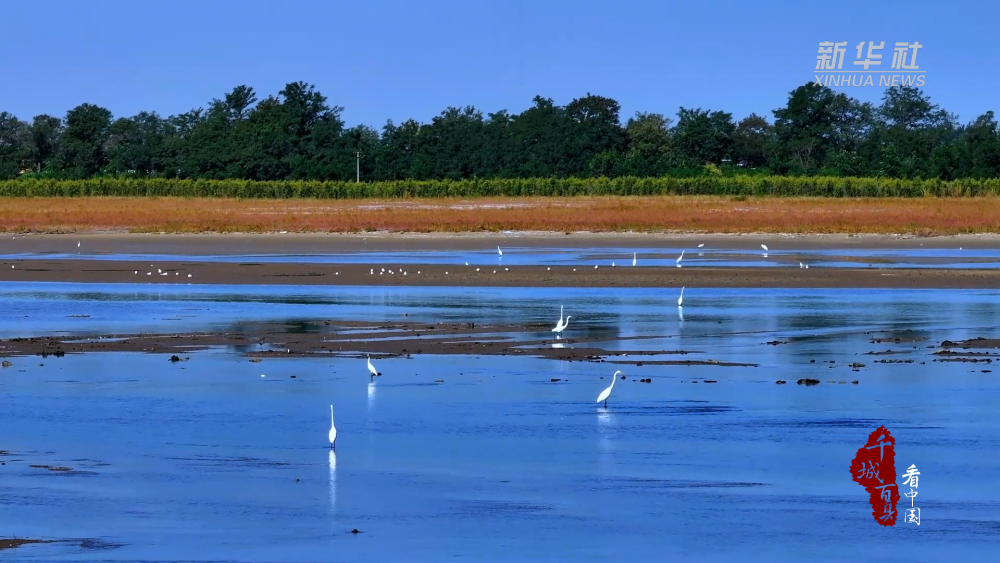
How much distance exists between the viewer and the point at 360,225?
55.3 meters

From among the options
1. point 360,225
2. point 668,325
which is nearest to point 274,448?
point 668,325

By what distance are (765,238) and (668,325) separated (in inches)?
1135

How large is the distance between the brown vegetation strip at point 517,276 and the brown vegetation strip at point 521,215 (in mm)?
19301

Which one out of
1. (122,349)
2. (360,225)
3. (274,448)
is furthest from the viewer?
(360,225)

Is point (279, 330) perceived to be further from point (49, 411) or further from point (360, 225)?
point (360, 225)

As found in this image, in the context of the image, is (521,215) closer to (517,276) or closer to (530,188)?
(530,188)

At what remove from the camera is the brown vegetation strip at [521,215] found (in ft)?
174

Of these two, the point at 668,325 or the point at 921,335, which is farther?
the point at 668,325

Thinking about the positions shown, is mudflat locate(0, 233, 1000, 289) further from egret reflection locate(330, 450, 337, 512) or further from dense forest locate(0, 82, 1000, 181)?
dense forest locate(0, 82, 1000, 181)

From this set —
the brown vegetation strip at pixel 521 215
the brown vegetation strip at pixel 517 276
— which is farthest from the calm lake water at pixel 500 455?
the brown vegetation strip at pixel 521 215

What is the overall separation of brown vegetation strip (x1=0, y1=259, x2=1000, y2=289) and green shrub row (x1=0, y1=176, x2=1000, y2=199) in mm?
41210

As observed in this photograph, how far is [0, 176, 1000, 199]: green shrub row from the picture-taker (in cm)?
7238

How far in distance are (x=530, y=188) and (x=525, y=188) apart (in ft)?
0.96

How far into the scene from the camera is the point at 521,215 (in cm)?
6059
